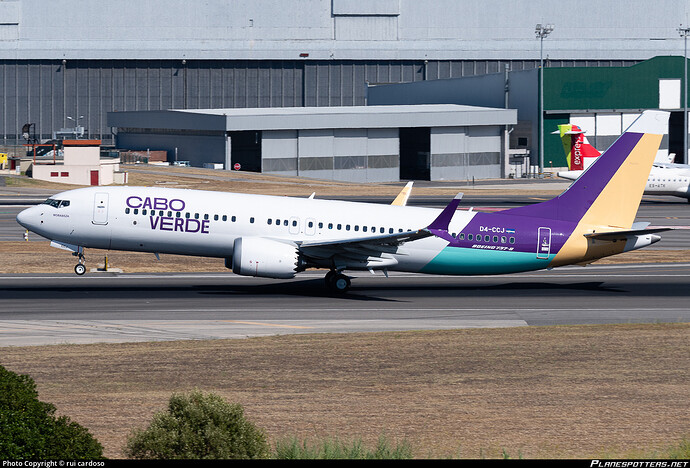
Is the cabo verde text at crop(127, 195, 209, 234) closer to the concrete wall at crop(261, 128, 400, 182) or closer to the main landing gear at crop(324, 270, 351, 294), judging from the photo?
the main landing gear at crop(324, 270, 351, 294)

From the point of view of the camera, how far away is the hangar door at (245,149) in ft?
409

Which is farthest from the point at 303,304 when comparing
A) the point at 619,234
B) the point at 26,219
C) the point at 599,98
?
the point at 599,98

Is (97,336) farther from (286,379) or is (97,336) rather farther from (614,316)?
(614,316)

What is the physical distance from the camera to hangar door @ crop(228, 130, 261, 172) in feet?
409

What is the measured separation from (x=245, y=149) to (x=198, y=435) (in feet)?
369

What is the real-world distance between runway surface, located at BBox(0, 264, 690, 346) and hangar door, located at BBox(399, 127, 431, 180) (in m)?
81.1

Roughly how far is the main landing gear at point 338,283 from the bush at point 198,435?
2606 centimetres

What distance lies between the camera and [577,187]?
1628 inches

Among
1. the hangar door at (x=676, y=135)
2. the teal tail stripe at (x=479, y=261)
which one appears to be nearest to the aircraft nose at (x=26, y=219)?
the teal tail stripe at (x=479, y=261)

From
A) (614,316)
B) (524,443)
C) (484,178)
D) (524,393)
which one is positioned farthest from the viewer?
(484,178)

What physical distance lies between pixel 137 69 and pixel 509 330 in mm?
132128

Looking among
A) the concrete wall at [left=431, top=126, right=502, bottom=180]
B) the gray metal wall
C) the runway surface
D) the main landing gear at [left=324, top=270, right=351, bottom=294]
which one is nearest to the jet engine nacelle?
the runway surface

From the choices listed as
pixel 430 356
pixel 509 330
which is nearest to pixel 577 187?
pixel 509 330

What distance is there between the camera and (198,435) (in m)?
14.4
